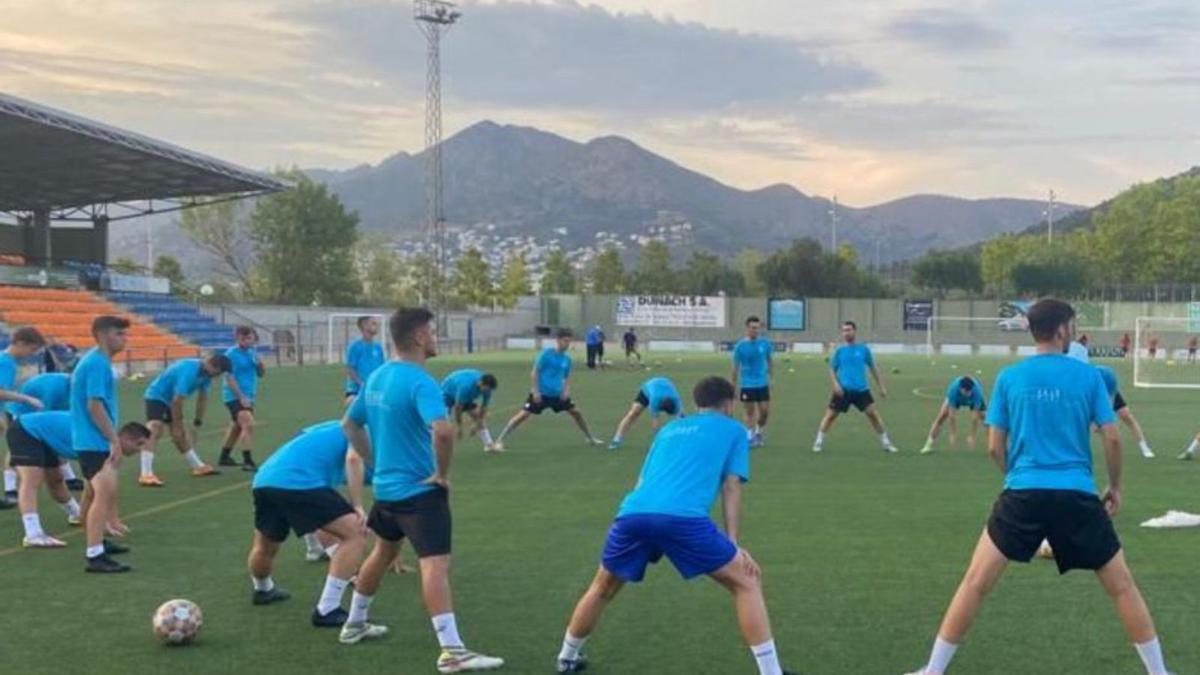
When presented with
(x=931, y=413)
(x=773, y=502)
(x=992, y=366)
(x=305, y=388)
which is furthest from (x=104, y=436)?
(x=992, y=366)

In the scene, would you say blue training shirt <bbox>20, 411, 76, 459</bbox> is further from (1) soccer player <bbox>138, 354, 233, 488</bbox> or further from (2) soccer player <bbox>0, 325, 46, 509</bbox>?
(1) soccer player <bbox>138, 354, 233, 488</bbox>

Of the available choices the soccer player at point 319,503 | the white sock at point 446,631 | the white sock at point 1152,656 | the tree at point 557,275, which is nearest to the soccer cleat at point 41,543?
the soccer player at point 319,503

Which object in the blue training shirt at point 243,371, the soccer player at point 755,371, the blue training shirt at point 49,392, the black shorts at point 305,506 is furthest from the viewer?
the soccer player at point 755,371

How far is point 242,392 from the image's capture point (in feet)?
48.8

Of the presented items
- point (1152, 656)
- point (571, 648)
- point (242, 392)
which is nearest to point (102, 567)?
point (571, 648)

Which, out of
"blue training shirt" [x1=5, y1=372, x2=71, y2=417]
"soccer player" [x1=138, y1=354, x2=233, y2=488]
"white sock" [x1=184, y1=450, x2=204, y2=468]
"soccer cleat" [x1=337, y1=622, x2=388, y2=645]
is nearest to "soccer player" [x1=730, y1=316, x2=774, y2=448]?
"soccer player" [x1=138, y1=354, x2=233, y2=488]

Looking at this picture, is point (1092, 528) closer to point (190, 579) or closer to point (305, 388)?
point (190, 579)

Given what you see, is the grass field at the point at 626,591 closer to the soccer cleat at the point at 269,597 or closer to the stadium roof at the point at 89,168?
the soccer cleat at the point at 269,597

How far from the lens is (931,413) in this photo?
963 inches

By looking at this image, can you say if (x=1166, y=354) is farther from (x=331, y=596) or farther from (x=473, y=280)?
(x=331, y=596)

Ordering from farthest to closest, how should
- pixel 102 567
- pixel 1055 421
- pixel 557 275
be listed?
1. pixel 557 275
2. pixel 102 567
3. pixel 1055 421

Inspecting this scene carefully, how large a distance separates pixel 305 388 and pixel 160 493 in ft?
62.2

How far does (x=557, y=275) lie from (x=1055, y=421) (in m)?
95.2

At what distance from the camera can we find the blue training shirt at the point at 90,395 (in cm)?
873
